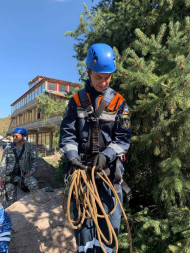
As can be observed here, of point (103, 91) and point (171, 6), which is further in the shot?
point (171, 6)

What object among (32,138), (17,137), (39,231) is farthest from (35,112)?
(39,231)

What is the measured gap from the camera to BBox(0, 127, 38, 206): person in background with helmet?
17.4 feet

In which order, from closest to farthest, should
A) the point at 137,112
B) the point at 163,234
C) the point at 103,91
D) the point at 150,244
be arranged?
1. the point at 103,91
2. the point at 163,234
3. the point at 150,244
4. the point at 137,112

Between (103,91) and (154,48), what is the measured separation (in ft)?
3.95

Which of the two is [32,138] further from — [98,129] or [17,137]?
[98,129]

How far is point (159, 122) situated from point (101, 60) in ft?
3.41

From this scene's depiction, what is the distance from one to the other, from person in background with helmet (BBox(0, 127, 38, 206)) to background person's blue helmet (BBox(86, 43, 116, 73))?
380cm

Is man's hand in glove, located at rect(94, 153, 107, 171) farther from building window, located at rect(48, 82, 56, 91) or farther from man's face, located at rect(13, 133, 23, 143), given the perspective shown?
building window, located at rect(48, 82, 56, 91)

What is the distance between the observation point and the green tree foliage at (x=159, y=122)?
96.7 inches

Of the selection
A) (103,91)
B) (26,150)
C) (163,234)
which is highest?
(103,91)

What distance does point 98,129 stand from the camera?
2250 millimetres

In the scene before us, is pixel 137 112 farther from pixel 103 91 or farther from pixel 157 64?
pixel 103 91

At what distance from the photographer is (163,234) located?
2.59m

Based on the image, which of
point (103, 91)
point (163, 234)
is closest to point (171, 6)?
point (103, 91)
